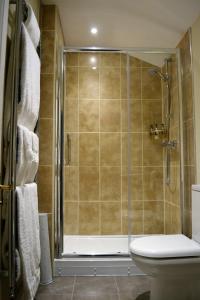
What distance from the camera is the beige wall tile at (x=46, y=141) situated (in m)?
2.06

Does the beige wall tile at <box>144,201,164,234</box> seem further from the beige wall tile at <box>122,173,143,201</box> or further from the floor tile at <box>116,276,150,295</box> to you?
the floor tile at <box>116,276,150,295</box>

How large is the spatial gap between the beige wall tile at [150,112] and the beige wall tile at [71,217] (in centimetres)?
120

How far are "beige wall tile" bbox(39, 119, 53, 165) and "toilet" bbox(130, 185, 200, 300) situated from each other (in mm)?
982

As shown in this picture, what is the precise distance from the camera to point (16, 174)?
1.33 m

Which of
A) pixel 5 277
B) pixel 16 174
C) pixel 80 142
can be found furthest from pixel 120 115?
pixel 5 277

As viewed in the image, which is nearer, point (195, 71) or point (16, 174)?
point (16, 174)

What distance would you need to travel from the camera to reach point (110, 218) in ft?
9.18

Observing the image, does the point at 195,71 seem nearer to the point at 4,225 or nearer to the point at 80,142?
the point at 80,142

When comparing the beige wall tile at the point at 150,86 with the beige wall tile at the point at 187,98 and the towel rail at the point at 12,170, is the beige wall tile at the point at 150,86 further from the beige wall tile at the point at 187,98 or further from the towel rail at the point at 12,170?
the towel rail at the point at 12,170

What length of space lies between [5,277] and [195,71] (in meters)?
2.12

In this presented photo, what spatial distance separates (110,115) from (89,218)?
47.7 inches

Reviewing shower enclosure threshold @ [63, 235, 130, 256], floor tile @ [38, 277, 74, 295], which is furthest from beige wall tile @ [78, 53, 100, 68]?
floor tile @ [38, 277, 74, 295]

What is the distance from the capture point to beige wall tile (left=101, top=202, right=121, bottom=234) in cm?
277

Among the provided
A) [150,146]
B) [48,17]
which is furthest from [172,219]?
[48,17]
